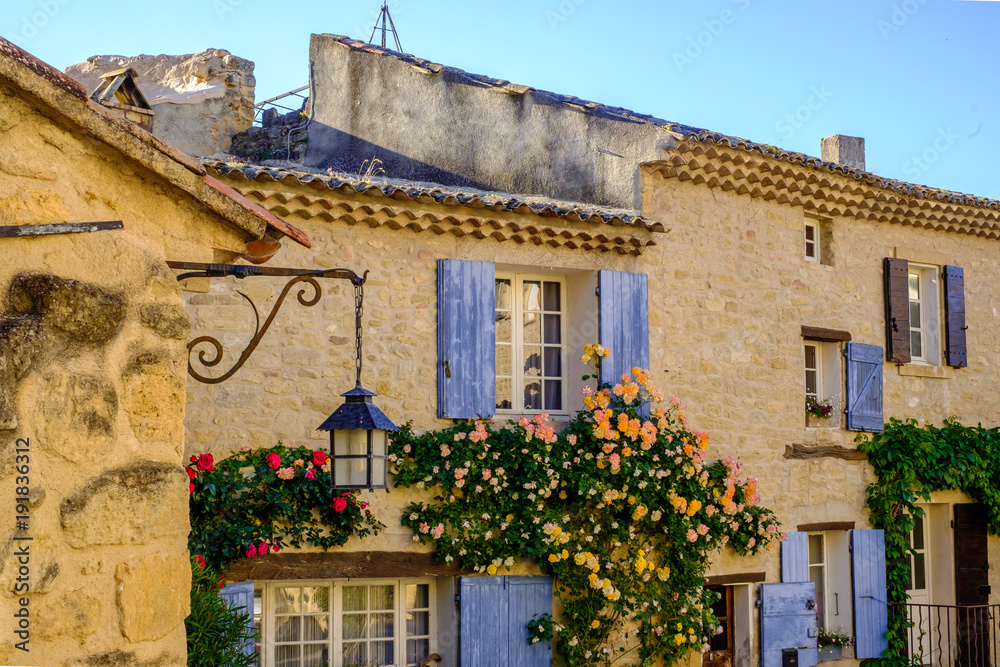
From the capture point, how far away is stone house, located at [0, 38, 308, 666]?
102 inches

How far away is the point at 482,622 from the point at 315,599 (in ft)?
4.27

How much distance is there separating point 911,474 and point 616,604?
402cm

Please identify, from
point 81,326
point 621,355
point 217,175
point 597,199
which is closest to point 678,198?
point 597,199

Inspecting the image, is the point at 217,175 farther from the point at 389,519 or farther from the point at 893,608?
the point at 893,608

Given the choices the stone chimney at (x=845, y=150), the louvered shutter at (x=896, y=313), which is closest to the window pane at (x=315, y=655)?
the louvered shutter at (x=896, y=313)

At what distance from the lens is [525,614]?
8.45 meters

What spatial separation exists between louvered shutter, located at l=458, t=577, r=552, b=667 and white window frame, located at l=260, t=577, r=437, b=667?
41cm

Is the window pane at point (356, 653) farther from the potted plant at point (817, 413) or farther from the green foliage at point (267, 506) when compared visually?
the potted plant at point (817, 413)

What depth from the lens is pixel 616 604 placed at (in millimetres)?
8625

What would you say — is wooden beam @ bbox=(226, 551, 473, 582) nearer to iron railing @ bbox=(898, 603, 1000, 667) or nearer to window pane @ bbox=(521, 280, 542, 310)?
window pane @ bbox=(521, 280, 542, 310)

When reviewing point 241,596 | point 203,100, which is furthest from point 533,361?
point 203,100

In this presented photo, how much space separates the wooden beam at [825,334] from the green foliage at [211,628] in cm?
626

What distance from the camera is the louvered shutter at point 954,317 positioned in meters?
11.7

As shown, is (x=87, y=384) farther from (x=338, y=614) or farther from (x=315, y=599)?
(x=338, y=614)
